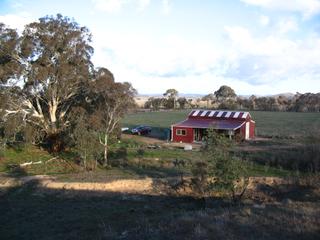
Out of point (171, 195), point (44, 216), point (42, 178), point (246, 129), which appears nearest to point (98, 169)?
point (42, 178)

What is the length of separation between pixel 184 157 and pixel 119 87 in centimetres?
929

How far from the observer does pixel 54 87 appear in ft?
138

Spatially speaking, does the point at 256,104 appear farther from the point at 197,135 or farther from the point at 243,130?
the point at 243,130

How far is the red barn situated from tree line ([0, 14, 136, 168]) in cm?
1184

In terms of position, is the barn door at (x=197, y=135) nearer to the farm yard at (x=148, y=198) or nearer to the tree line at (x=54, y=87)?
the farm yard at (x=148, y=198)

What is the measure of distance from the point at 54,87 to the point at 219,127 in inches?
802

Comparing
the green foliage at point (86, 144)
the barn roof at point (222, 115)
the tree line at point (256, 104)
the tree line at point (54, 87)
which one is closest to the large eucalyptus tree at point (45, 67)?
the tree line at point (54, 87)

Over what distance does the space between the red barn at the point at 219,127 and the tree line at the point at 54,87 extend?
466 inches

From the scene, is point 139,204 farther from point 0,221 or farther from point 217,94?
point 217,94

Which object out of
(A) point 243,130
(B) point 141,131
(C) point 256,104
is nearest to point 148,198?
(A) point 243,130

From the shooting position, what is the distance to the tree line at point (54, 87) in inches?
1586

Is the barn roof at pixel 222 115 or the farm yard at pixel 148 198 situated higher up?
the barn roof at pixel 222 115

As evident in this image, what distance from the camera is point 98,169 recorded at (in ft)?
123

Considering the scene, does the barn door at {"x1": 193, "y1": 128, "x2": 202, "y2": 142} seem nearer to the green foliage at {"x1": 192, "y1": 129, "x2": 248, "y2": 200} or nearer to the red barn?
the red barn
